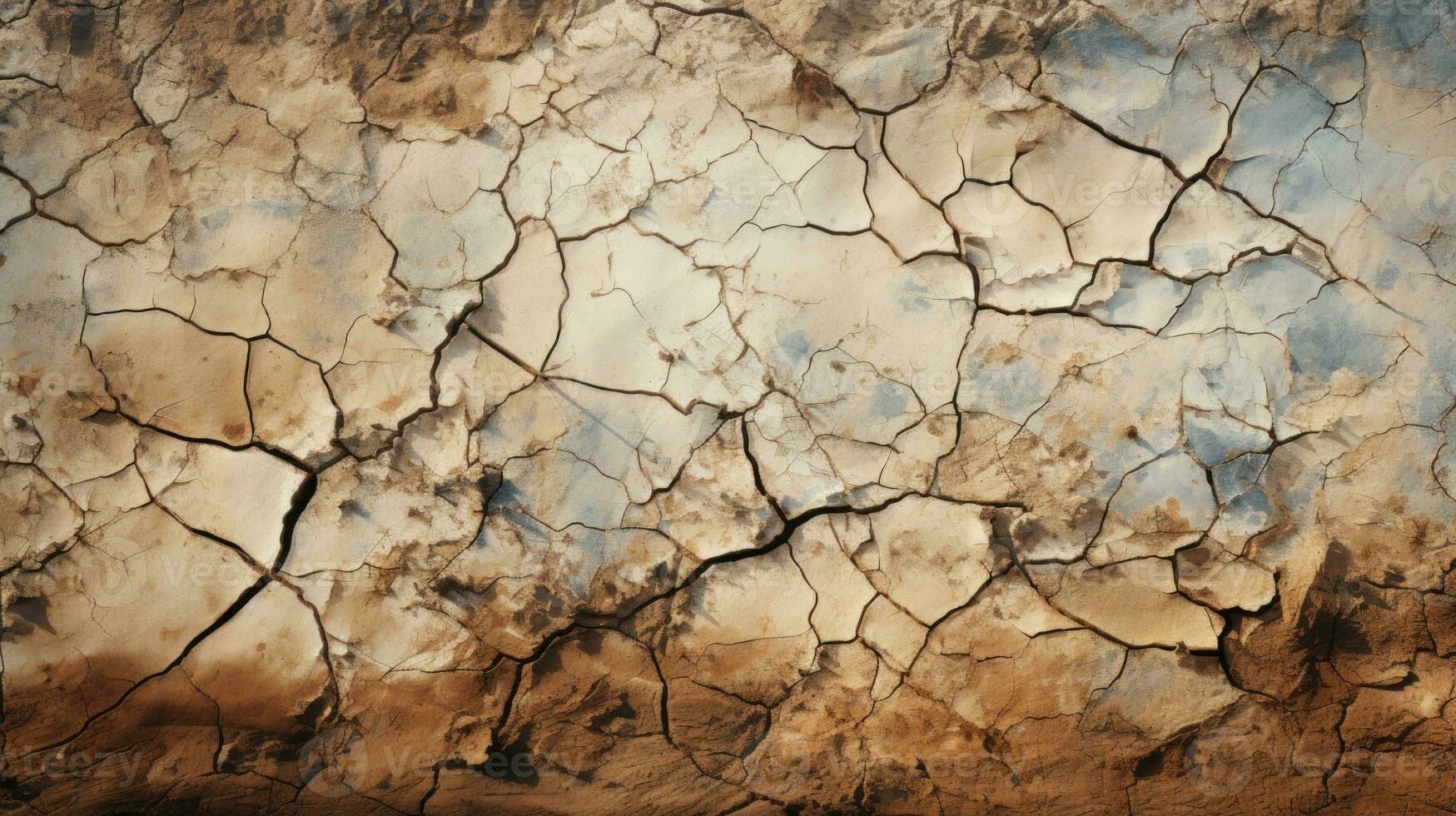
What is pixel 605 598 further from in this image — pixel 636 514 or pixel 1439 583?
pixel 1439 583

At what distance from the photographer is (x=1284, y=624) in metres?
2.10

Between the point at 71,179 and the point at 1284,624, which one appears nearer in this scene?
the point at 1284,624

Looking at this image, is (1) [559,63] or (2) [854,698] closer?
(2) [854,698]

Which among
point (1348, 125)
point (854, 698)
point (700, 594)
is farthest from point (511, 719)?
point (1348, 125)

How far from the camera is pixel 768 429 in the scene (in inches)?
86.9

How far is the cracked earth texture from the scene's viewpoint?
2.13 meters

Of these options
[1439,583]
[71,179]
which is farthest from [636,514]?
[1439,583]

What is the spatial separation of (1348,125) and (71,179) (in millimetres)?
3434

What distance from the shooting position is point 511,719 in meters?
2.17

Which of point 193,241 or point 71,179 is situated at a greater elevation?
point 71,179

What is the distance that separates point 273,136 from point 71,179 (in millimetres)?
567

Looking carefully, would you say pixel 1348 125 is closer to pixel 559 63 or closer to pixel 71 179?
pixel 559 63

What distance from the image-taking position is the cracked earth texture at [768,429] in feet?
6.98

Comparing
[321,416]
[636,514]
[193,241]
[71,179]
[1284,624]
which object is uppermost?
[71,179]
